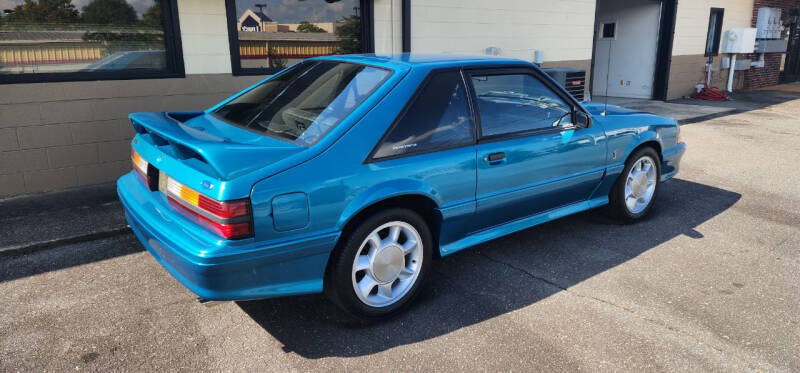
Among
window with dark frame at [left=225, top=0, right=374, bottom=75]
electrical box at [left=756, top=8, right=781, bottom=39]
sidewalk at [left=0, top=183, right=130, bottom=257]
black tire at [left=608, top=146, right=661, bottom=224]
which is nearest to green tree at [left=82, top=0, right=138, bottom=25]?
window with dark frame at [left=225, top=0, right=374, bottom=75]

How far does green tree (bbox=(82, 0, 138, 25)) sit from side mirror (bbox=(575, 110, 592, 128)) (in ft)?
15.0

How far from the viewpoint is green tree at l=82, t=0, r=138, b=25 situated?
18.2 ft

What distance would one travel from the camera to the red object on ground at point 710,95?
14148 mm

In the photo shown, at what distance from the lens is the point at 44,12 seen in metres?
5.30

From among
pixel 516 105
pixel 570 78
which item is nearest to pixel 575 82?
pixel 570 78

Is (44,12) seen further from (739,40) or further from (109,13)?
(739,40)

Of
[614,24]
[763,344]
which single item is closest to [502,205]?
[763,344]

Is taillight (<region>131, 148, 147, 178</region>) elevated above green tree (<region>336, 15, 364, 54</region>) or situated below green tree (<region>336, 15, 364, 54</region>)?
below

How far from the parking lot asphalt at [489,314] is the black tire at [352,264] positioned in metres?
0.10

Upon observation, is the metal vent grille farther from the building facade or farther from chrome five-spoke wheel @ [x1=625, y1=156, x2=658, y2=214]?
chrome five-spoke wheel @ [x1=625, y1=156, x2=658, y2=214]

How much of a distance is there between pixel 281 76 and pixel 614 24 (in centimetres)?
1269

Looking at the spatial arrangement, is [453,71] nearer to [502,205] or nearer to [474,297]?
[502,205]

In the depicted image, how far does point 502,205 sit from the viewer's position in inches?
144

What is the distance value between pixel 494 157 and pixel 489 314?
980 mm
